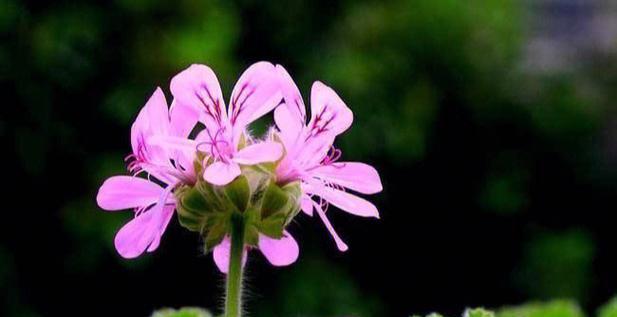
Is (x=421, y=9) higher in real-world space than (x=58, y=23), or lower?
higher

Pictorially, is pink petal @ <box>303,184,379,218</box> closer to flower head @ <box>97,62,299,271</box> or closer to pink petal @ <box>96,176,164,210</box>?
flower head @ <box>97,62,299,271</box>

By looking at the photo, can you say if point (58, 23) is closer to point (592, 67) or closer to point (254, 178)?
point (592, 67)

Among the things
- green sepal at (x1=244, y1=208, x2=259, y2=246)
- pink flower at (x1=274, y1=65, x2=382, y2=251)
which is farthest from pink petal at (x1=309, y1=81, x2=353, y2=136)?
green sepal at (x1=244, y1=208, x2=259, y2=246)

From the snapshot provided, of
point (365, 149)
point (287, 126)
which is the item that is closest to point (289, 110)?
point (287, 126)

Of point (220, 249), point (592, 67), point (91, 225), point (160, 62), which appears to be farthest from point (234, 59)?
point (220, 249)

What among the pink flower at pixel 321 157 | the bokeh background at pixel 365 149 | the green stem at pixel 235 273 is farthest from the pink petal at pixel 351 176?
the bokeh background at pixel 365 149

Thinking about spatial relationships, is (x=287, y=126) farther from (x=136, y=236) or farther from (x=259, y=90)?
(x=136, y=236)

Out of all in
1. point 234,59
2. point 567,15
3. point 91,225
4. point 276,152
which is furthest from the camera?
point 567,15

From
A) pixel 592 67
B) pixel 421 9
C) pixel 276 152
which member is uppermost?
pixel 592 67

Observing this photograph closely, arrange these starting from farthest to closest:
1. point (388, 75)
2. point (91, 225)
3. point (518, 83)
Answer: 1. point (518, 83)
2. point (388, 75)
3. point (91, 225)
